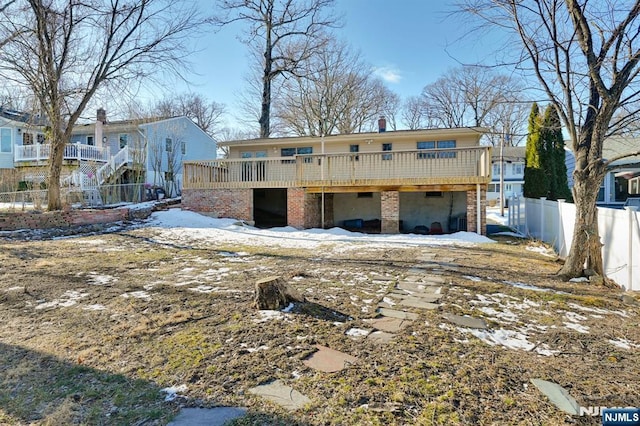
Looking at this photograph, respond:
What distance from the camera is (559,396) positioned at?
2.32 metres

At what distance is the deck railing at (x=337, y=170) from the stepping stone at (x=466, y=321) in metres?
8.42

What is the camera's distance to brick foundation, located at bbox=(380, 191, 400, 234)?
1234 centimetres

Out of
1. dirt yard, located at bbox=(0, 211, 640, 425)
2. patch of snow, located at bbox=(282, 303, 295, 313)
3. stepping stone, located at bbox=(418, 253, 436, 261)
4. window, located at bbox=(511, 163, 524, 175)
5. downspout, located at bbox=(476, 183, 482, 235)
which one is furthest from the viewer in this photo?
window, located at bbox=(511, 163, 524, 175)

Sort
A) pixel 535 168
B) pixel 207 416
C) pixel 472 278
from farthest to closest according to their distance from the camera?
1. pixel 535 168
2. pixel 472 278
3. pixel 207 416

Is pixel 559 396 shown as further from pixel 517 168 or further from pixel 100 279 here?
pixel 517 168

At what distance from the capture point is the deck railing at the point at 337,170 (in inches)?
483

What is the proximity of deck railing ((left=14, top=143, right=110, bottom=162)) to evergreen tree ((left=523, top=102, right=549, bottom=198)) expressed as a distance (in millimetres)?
22143

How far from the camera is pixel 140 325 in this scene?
3.60m

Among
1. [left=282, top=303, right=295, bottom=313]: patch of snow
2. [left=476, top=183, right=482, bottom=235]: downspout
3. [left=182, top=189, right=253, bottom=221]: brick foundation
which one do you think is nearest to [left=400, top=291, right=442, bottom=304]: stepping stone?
[left=282, top=303, right=295, bottom=313]: patch of snow

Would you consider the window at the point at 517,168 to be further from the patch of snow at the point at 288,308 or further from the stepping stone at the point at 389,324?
the patch of snow at the point at 288,308

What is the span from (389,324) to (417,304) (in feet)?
2.58

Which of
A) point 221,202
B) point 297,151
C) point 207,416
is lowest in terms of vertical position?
point 207,416

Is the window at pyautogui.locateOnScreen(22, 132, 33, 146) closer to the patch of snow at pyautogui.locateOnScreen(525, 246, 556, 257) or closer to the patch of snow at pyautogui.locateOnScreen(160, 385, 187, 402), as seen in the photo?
the patch of snow at pyautogui.locateOnScreen(160, 385, 187, 402)

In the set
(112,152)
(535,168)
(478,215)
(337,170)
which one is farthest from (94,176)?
(535,168)
